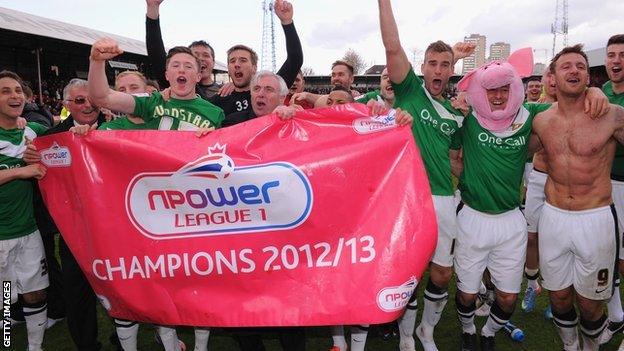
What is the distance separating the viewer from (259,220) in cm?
323

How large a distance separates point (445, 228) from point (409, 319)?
2.98 feet

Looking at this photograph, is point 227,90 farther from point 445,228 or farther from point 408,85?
point 445,228

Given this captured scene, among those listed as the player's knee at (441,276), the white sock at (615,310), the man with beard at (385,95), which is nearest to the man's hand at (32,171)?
the man with beard at (385,95)

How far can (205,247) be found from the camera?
3266 mm

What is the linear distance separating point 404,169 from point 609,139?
184cm

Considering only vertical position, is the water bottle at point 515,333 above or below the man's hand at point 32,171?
below

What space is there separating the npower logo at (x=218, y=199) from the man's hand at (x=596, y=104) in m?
2.32

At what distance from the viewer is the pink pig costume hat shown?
3.63 metres

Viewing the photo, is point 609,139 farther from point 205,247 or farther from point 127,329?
point 127,329

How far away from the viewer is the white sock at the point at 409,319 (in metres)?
4.00

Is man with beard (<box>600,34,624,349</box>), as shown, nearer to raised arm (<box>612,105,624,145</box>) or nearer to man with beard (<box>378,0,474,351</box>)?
raised arm (<box>612,105,624,145</box>)

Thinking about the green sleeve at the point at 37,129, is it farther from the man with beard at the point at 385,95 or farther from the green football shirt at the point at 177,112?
the man with beard at the point at 385,95

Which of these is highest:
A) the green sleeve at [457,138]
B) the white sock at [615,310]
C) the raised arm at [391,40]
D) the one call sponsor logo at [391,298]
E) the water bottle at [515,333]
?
the raised arm at [391,40]

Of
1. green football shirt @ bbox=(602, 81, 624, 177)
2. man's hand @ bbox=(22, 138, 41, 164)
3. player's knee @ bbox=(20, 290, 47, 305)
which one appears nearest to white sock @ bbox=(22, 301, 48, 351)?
Answer: player's knee @ bbox=(20, 290, 47, 305)
